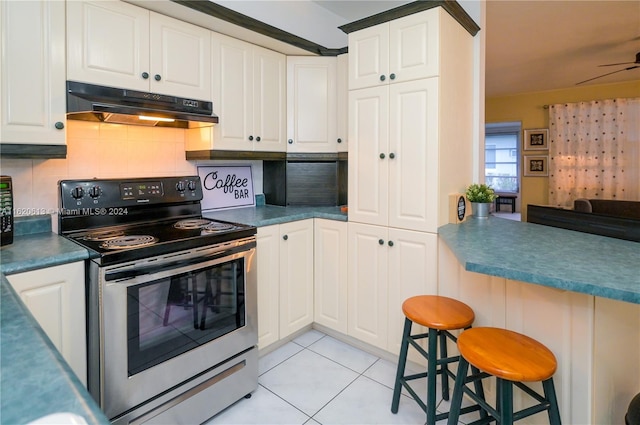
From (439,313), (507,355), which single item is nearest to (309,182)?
(439,313)

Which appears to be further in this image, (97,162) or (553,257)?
(97,162)

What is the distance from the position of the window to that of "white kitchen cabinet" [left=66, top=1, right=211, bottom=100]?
24.9 feet

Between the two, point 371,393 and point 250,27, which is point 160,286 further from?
point 250,27

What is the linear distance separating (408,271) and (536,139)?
17.7 ft

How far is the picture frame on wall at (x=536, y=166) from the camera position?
20.3ft

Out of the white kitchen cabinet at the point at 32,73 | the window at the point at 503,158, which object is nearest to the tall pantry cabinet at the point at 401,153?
the white kitchen cabinet at the point at 32,73

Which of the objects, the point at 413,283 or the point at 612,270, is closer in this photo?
the point at 612,270

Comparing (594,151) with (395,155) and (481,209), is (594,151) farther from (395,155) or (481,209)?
(395,155)

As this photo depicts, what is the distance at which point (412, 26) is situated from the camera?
6.75 feet

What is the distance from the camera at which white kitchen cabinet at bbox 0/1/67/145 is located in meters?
1.56

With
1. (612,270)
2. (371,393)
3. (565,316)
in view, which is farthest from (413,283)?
(612,270)

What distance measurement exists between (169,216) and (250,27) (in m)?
1.30

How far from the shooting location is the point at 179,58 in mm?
2166

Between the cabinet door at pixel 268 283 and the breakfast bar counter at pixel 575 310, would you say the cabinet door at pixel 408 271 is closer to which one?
the breakfast bar counter at pixel 575 310
